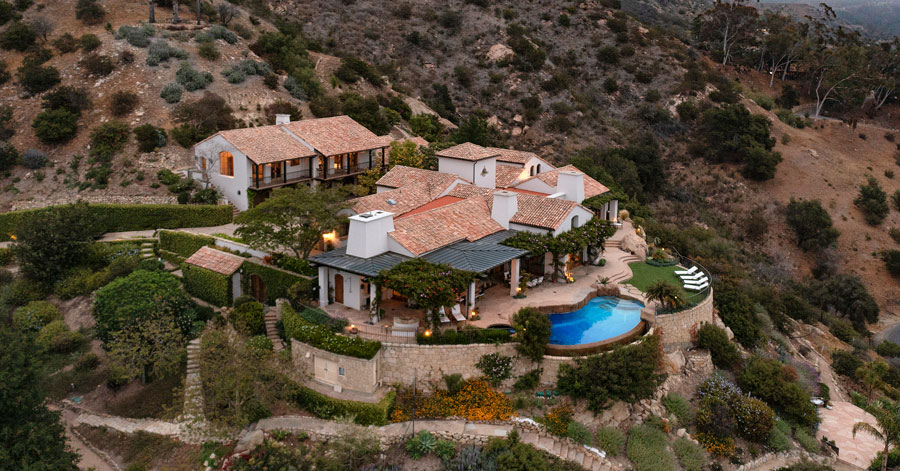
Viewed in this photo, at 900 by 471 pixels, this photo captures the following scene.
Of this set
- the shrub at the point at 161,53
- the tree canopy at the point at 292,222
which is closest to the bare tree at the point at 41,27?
the shrub at the point at 161,53

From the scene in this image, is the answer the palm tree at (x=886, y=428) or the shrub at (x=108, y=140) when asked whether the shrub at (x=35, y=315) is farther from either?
the palm tree at (x=886, y=428)

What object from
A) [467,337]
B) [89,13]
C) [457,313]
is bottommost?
[467,337]

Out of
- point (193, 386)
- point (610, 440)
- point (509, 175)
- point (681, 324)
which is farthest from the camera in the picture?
point (509, 175)

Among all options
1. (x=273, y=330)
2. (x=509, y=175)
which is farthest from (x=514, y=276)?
(x=509, y=175)

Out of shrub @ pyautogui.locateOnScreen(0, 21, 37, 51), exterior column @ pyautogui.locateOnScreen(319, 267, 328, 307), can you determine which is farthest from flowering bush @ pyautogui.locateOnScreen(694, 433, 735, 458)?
shrub @ pyautogui.locateOnScreen(0, 21, 37, 51)

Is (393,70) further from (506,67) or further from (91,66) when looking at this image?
(91,66)

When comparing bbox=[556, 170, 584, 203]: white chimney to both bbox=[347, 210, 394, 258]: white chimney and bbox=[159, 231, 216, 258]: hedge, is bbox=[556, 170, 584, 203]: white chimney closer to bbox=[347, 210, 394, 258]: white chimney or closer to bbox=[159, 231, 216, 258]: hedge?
bbox=[347, 210, 394, 258]: white chimney

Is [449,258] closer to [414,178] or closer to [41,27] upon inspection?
[414,178]

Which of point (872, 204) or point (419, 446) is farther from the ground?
point (419, 446)
